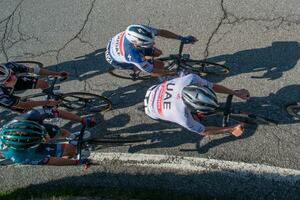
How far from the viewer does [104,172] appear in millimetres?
8219

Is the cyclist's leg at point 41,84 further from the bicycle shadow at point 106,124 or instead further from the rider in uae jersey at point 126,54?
the rider in uae jersey at point 126,54

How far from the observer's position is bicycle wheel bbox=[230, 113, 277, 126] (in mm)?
7574

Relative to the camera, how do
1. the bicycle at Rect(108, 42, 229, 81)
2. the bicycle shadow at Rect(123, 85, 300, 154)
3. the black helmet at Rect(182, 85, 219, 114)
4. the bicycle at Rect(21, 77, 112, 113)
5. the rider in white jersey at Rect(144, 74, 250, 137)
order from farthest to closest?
the bicycle at Rect(21, 77, 112, 113) < the bicycle at Rect(108, 42, 229, 81) < the bicycle shadow at Rect(123, 85, 300, 154) < the rider in white jersey at Rect(144, 74, 250, 137) < the black helmet at Rect(182, 85, 219, 114)

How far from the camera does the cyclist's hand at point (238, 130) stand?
745 centimetres

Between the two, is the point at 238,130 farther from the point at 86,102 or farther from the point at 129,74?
the point at 86,102

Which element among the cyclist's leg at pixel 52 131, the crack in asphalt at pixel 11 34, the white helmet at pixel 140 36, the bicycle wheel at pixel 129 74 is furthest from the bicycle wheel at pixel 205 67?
Answer: the crack in asphalt at pixel 11 34

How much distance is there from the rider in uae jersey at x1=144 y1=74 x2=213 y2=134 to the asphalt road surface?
1.30 meters

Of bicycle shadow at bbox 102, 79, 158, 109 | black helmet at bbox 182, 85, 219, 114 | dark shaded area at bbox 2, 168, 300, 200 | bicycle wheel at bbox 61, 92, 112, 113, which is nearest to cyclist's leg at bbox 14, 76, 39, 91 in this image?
bicycle wheel at bbox 61, 92, 112, 113

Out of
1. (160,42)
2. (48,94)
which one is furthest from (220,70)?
(48,94)

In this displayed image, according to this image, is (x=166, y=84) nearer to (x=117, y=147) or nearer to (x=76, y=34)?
(x=117, y=147)

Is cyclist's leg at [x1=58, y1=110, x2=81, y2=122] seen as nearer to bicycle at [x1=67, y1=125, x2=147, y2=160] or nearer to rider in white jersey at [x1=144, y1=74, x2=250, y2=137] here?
bicycle at [x1=67, y1=125, x2=147, y2=160]

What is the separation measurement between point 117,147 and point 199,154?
5.42 ft

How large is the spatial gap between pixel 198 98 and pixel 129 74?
3024 millimetres

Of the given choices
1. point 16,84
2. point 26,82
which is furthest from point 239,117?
point 16,84
